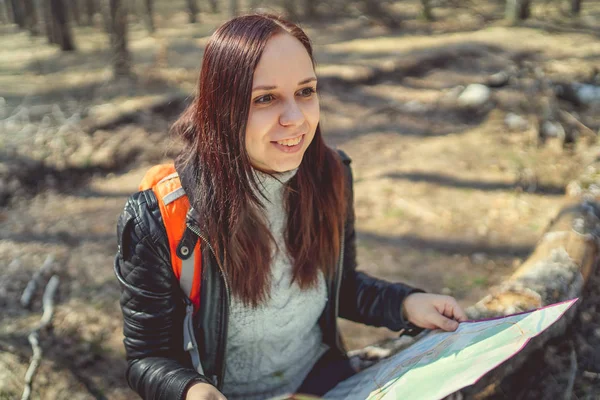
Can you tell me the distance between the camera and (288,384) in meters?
1.79

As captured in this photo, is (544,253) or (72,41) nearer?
(544,253)

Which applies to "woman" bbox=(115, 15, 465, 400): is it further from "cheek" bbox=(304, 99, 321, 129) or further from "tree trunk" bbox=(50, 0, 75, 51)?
"tree trunk" bbox=(50, 0, 75, 51)

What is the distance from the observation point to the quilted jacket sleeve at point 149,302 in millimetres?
1390

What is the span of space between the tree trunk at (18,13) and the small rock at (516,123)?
15.1 metres

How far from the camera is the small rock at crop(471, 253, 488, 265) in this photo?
3684mm

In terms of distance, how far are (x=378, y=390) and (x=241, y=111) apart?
860 mm

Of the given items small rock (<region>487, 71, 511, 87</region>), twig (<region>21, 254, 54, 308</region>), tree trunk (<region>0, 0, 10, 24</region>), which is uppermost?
tree trunk (<region>0, 0, 10, 24</region>)

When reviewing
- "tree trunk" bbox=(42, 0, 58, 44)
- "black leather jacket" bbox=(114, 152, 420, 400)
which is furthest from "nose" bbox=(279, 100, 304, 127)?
"tree trunk" bbox=(42, 0, 58, 44)

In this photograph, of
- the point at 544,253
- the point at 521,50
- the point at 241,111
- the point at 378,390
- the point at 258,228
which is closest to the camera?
the point at 241,111

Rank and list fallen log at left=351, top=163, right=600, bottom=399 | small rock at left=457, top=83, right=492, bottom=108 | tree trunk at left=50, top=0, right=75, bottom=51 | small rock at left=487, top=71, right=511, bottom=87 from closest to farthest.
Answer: fallen log at left=351, top=163, right=600, bottom=399
small rock at left=457, top=83, right=492, bottom=108
small rock at left=487, top=71, right=511, bottom=87
tree trunk at left=50, top=0, right=75, bottom=51

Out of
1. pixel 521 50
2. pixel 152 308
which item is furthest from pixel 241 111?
pixel 521 50

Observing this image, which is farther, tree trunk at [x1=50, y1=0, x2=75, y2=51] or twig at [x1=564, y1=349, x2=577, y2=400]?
tree trunk at [x1=50, y1=0, x2=75, y2=51]

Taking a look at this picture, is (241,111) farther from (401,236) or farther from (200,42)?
(200,42)

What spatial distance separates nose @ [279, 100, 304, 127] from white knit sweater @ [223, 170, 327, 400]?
198 mm
